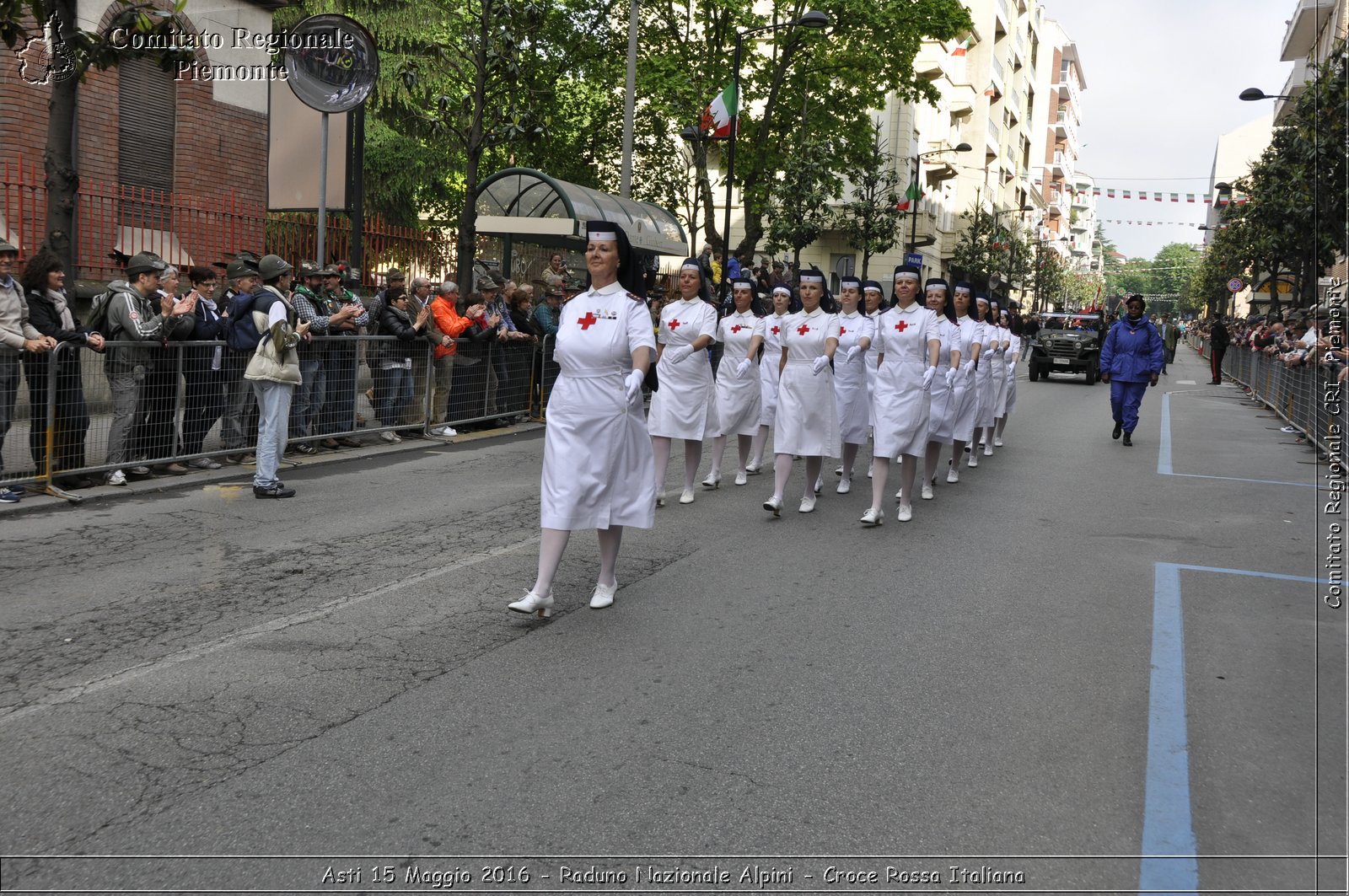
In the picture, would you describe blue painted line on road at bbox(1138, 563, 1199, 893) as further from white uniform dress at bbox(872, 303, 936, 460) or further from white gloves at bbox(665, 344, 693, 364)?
white gloves at bbox(665, 344, 693, 364)

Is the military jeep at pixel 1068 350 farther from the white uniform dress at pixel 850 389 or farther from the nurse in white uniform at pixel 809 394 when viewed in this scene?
the nurse in white uniform at pixel 809 394

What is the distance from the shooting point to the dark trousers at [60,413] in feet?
29.8

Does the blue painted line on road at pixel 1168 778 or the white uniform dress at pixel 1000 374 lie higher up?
the white uniform dress at pixel 1000 374

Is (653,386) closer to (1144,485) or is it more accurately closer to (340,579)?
(340,579)

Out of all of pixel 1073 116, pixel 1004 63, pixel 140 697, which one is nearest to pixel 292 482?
pixel 140 697

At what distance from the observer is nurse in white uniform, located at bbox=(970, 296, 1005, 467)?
1316 centimetres

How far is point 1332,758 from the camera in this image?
15.3 ft

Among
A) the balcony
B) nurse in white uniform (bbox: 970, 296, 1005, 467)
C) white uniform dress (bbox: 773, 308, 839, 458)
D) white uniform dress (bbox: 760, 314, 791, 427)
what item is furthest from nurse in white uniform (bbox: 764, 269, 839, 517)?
the balcony

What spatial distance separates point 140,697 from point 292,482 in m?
5.82

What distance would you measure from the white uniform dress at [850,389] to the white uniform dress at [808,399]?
0.15m

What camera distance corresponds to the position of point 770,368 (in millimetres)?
11828

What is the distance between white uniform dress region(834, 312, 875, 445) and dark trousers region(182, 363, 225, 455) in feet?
17.4

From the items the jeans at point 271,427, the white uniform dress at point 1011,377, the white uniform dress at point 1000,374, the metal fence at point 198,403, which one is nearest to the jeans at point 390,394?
the metal fence at point 198,403

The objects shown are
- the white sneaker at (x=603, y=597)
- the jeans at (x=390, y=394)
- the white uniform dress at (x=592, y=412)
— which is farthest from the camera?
the jeans at (x=390, y=394)
